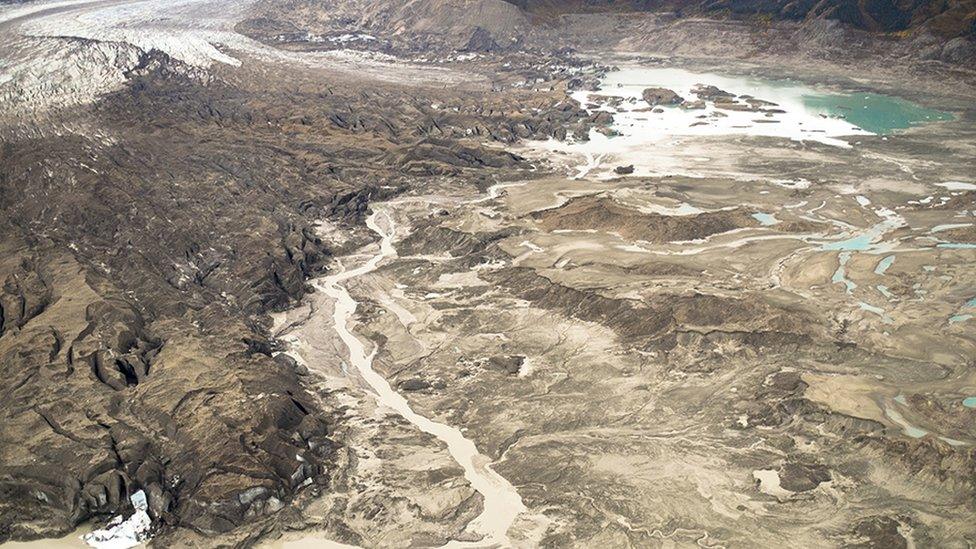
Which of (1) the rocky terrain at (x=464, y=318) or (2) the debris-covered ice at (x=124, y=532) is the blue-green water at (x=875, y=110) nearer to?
(1) the rocky terrain at (x=464, y=318)

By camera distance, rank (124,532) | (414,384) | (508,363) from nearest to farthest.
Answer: (124,532) → (414,384) → (508,363)

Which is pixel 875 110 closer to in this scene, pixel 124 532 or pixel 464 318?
pixel 464 318

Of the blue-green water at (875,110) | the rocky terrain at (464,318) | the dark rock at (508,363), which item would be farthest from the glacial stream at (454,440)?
the blue-green water at (875,110)

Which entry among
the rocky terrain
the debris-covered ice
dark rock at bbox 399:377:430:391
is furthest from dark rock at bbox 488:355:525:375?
the debris-covered ice

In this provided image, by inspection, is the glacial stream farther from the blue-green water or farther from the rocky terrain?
the blue-green water

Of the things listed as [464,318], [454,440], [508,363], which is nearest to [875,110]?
[464,318]

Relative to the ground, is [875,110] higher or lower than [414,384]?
higher

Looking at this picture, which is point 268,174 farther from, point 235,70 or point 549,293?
point 235,70

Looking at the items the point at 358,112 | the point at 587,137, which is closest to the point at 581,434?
the point at 587,137
